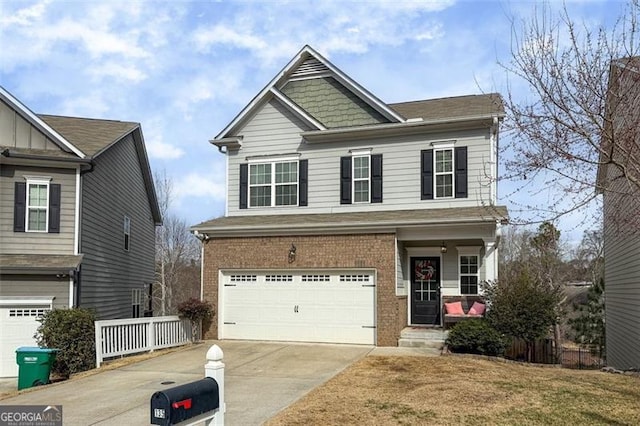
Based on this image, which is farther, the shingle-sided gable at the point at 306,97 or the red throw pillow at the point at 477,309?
the shingle-sided gable at the point at 306,97

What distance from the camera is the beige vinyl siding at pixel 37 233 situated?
1698 cm

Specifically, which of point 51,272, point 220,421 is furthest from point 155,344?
point 220,421

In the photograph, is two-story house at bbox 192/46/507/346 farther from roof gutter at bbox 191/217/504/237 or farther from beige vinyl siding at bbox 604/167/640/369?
beige vinyl siding at bbox 604/167/640/369

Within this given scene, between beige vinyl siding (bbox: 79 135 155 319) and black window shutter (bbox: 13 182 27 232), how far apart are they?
160cm

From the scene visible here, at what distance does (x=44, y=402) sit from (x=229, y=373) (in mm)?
3443

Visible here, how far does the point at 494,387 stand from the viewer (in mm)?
9852

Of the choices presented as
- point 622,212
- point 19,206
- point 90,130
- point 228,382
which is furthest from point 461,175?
point 90,130

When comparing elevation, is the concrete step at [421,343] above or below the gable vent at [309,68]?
below

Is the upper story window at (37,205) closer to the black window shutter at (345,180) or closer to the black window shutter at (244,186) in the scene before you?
the black window shutter at (244,186)

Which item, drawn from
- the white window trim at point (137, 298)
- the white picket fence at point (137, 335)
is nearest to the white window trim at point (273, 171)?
the white picket fence at point (137, 335)

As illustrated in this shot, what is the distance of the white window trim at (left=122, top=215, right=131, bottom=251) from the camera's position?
22375mm

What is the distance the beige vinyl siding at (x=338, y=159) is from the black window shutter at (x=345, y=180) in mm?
127

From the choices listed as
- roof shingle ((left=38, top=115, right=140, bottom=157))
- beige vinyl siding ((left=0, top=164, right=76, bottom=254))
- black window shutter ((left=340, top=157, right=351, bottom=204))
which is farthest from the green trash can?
black window shutter ((left=340, top=157, right=351, bottom=204))

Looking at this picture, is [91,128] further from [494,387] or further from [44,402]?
[494,387]
